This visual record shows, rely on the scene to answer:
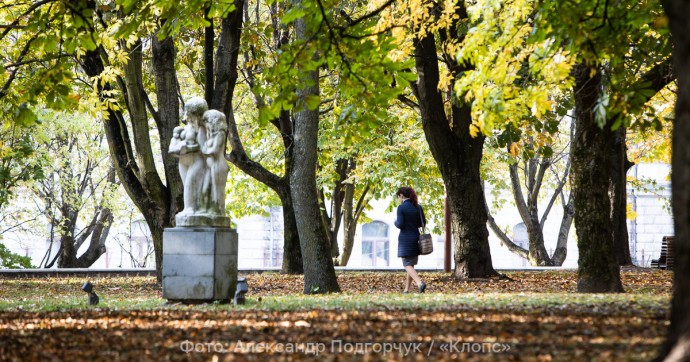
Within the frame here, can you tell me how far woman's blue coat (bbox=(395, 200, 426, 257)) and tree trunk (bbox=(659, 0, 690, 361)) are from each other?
9755 millimetres

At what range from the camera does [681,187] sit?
5133 mm

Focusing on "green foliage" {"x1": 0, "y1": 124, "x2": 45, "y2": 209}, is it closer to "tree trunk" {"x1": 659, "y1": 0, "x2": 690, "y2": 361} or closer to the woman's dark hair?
the woman's dark hair

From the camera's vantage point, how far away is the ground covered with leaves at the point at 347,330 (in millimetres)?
6785

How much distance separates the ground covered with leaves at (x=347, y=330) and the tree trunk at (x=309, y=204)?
9.71 feet

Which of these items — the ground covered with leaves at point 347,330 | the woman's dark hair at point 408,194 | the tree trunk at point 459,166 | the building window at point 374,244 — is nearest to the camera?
the ground covered with leaves at point 347,330

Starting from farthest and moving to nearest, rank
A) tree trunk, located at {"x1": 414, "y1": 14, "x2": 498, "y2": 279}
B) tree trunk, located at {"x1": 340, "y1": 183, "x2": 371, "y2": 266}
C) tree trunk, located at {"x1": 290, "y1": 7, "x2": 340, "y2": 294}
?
tree trunk, located at {"x1": 340, "y1": 183, "x2": 371, "y2": 266} → tree trunk, located at {"x1": 414, "y1": 14, "x2": 498, "y2": 279} → tree trunk, located at {"x1": 290, "y1": 7, "x2": 340, "y2": 294}

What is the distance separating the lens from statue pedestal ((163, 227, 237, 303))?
40.2 feet

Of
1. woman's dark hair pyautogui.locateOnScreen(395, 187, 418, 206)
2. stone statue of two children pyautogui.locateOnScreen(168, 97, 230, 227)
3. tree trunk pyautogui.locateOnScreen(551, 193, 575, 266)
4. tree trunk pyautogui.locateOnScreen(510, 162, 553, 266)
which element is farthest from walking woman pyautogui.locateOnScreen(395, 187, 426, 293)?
tree trunk pyautogui.locateOnScreen(551, 193, 575, 266)

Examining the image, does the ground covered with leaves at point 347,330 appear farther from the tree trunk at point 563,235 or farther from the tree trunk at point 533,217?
the tree trunk at point 563,235

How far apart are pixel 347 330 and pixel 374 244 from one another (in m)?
39.6

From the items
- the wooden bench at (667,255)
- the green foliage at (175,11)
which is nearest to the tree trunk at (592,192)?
the green foliage at (175,11)

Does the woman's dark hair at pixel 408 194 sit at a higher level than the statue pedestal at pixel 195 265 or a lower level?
higher

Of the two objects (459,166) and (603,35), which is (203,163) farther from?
(459,166)

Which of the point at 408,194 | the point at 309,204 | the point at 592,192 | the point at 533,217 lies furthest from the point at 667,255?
the point at 309,204
